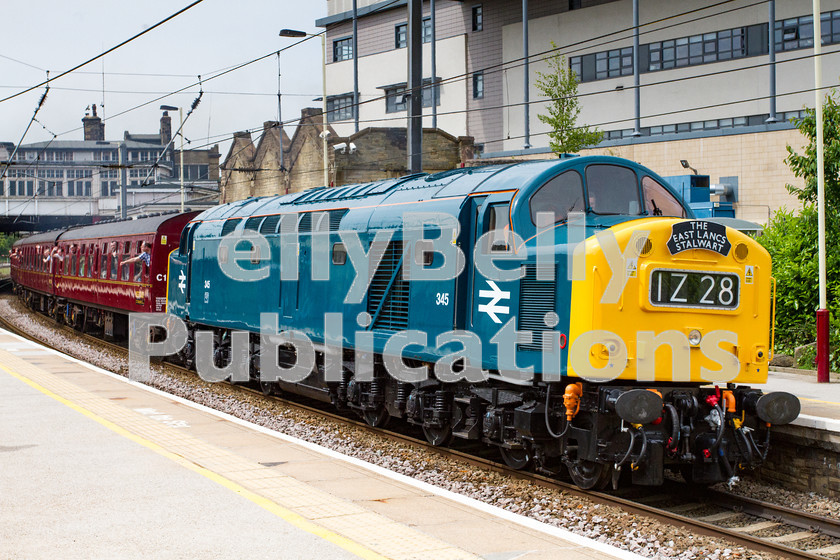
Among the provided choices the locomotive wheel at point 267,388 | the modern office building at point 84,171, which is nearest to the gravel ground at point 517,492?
the locomotive wheel at point 267,388

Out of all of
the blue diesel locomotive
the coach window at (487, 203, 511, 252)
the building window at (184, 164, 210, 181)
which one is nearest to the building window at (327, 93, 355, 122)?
the blue diesel locomotive

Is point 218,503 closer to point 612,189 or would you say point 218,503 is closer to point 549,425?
point 549,425

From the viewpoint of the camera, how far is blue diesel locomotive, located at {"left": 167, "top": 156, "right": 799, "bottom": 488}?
8.80 meters

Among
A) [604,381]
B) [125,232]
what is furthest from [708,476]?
[125,232]

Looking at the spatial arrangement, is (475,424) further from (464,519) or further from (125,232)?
(125,232)

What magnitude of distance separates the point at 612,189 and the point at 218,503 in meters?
5.31

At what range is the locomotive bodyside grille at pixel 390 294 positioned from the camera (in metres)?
11.5

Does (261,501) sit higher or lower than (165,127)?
lower

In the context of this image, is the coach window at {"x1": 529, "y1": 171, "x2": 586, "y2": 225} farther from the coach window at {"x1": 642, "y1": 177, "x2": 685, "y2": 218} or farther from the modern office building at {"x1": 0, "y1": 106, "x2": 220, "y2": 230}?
the modern office building at {"x1": 0, "y1": 106, "x2": 220, "y2": 230}

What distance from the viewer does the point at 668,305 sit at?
8.96m

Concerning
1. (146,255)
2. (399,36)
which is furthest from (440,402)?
(399,36)

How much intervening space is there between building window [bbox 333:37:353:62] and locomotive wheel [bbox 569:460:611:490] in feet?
155

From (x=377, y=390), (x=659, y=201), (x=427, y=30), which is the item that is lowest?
(x=377, y=390)

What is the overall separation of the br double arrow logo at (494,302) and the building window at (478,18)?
130 ft
